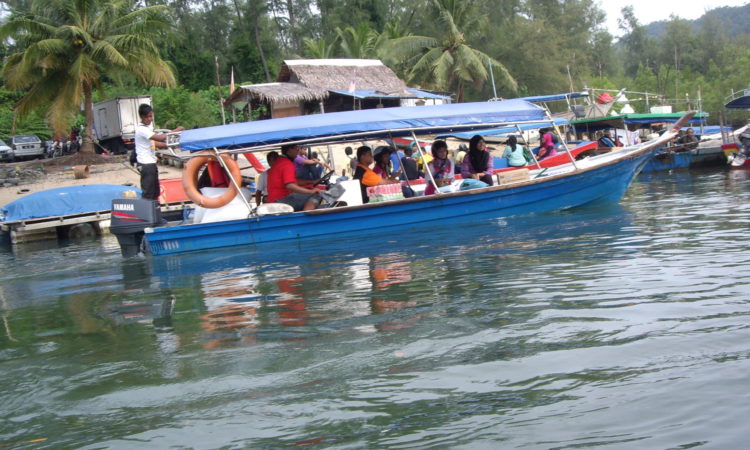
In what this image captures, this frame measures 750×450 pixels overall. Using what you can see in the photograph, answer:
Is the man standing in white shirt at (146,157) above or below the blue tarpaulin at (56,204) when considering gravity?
above

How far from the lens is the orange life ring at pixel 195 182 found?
10289mm

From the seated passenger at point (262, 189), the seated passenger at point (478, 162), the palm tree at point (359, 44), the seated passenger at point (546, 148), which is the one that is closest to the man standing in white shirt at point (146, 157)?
the seated passenger at point (262, 189)

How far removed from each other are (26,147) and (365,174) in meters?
24.3

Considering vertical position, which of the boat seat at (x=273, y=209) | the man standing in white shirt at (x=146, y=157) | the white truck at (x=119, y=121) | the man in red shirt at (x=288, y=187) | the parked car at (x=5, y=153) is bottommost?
the boat seat at (x=273, y=209)

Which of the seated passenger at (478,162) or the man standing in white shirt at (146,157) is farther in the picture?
the seated passenger at (478,162)

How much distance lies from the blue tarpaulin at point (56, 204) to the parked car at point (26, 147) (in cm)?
1533

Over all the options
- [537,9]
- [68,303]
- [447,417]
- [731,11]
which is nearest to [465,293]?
[447,417]

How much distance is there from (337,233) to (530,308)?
5.33 m

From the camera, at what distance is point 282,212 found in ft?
34.5

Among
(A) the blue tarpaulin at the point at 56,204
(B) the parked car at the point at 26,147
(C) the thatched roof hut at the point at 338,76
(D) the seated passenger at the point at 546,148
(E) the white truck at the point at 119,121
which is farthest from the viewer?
(B) the parked car at the point at 26,147

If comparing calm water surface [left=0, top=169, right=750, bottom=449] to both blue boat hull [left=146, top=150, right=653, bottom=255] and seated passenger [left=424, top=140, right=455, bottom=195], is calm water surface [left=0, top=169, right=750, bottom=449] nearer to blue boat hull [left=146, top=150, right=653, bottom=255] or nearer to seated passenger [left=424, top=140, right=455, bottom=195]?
blue boat hull [left=146, top=150, right=653, bottom=255]

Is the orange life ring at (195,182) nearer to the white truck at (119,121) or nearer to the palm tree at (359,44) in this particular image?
the white truck at (119,121)

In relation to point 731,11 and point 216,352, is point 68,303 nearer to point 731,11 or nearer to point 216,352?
point 216,352

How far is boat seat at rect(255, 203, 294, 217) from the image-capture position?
10.5 meters
